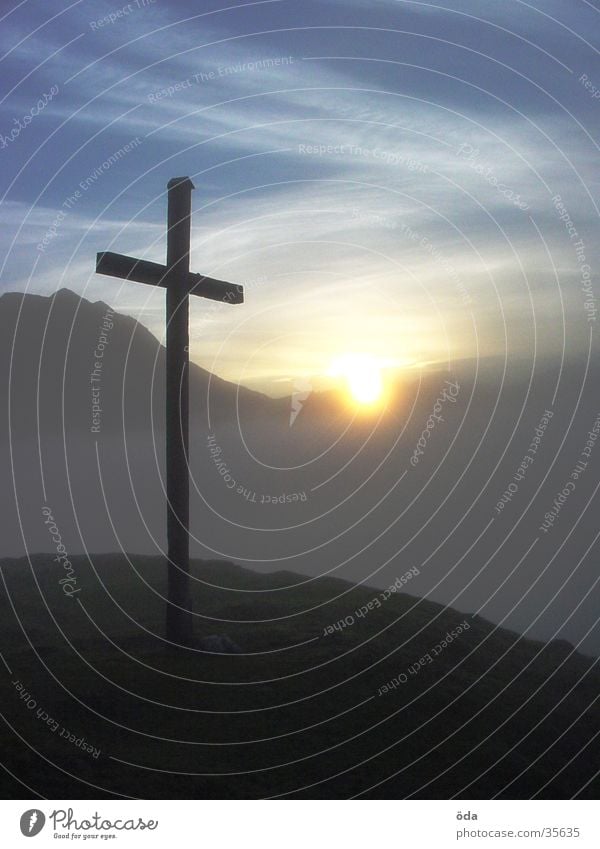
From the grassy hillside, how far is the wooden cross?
67 cm

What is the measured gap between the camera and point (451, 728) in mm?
11711

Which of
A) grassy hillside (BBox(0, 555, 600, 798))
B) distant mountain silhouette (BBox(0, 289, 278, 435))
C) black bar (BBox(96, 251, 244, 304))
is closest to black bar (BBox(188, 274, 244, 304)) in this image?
black bar (BBox(96, 251, 244, 304))

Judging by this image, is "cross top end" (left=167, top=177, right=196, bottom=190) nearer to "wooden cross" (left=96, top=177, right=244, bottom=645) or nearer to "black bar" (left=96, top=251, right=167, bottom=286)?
"wooden cross" (left=96, top=177, right=244, bottom=645)

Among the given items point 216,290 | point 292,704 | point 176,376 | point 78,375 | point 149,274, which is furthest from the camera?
point 78,375

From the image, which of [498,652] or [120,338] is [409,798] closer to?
[498,652]

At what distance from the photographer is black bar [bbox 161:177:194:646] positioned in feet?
43.5

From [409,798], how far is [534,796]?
141cm

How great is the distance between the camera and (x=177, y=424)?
1327cm

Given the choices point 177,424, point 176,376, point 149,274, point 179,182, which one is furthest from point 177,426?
point 179,182

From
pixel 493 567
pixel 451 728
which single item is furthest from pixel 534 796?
pixel 493 567

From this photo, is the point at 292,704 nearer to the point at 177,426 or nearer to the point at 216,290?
the point at 177,426

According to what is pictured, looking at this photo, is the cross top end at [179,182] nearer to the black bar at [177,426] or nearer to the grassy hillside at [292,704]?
the black bar at [177,426]

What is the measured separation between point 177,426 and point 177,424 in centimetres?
3

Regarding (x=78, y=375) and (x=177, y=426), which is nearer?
(x=177, y=426)
